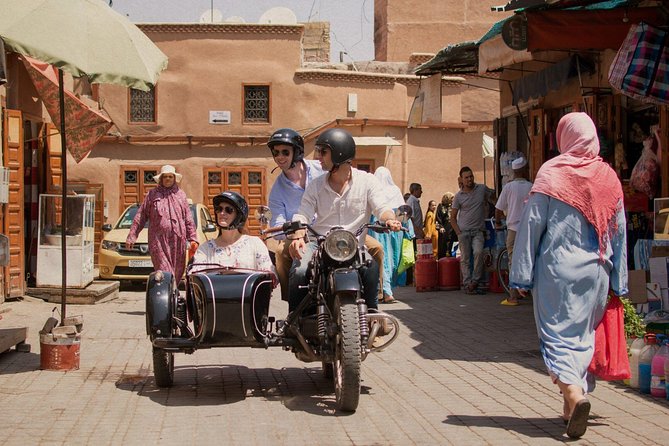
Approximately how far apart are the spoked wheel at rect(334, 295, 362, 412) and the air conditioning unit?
8.50 metres

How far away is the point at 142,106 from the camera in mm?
34656

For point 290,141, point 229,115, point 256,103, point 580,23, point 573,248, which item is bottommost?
point 573,248

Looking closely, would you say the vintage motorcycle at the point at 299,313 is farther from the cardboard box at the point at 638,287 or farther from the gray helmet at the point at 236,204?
the cardboard box at the point at 638,287

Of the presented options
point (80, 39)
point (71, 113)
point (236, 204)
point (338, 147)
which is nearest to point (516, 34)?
point (338, 147)

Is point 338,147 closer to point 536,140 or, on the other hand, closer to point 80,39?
point 80,39

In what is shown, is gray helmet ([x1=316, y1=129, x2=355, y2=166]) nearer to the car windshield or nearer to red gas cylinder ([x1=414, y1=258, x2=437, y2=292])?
red gas cylinder ([x1=414, y1=258, x2=437, y2=292])

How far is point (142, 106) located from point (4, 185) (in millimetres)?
19833

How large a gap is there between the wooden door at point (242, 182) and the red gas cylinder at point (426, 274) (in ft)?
52.6

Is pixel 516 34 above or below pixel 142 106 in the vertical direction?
below

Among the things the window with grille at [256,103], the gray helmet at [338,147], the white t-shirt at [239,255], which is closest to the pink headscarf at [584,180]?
the gray helmet at [338,147]

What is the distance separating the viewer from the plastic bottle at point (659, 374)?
319 inches

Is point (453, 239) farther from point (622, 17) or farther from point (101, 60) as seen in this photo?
point (101, 60)

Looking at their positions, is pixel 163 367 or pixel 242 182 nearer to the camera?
pixel 163 367

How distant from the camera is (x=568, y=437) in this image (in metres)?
6.84
